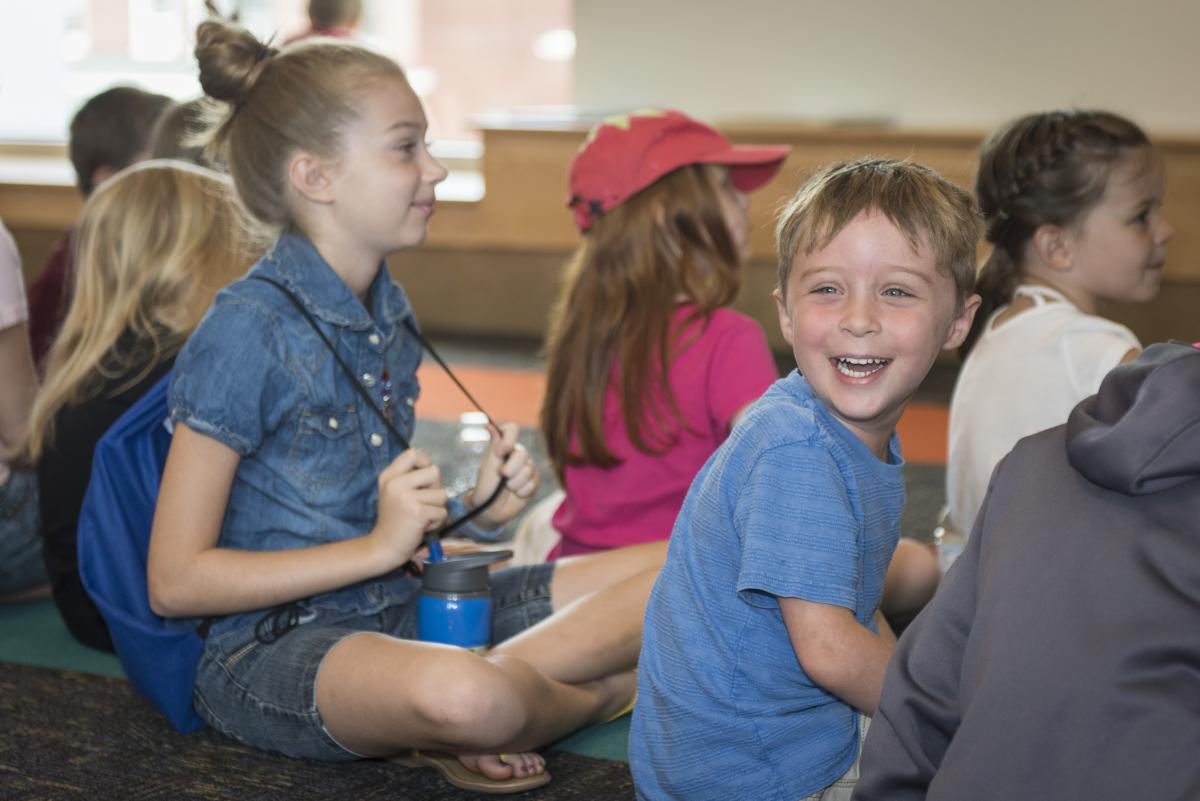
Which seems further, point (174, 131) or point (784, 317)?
point (174, 131)

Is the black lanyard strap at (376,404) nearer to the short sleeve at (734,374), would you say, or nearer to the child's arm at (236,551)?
the child's arm at (236,551)

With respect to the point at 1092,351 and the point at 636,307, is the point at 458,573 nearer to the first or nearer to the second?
the point at 636,307

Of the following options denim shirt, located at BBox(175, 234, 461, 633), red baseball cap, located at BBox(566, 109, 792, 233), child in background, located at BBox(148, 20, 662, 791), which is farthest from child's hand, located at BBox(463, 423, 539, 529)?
red baseball cap, located at BBox(566, 109, 792, 233)

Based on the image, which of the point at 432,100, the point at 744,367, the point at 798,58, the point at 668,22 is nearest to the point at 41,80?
the point at 432,100

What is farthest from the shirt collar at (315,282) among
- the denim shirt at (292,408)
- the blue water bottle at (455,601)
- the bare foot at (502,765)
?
the bare foot at (502,765)

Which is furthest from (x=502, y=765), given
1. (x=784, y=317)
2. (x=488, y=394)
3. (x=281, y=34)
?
(x=281, y=34)

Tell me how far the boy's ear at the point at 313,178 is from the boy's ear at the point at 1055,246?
40.0 inches

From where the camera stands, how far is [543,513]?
234 centimetres

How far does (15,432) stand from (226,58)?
2.44 ft

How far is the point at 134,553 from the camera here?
1.71 meters

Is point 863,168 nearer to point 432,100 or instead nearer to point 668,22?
point 668,22

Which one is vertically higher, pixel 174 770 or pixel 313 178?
pixel 313 178

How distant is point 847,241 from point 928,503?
171cm

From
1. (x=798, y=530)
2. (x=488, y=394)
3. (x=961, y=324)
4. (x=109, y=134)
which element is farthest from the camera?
(x=488, y=394)
